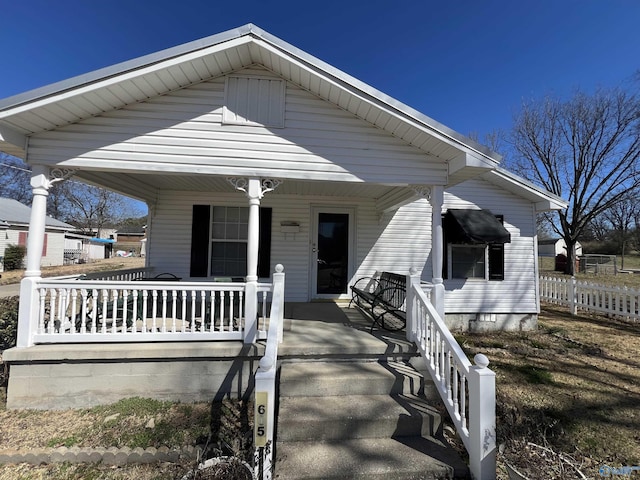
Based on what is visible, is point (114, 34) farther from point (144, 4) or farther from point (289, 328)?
point (289, 328)

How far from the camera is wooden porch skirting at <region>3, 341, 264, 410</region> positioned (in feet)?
11.9

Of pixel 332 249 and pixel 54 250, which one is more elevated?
pixel 332 249

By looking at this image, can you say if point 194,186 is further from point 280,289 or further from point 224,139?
point 280,289

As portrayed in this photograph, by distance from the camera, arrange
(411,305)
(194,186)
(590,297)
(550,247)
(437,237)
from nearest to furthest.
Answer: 1. (411,305)
2. (437,237)
3. (194,186)
4. (590,297)
5. (550,247)

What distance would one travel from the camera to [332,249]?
22.9 ft

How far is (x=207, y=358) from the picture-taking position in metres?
3.83

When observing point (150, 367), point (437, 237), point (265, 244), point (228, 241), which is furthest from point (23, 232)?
point (437, 237)

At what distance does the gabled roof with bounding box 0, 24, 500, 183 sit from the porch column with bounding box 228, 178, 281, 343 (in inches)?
56.5

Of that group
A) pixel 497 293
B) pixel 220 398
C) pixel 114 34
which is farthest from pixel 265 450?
pixel 114 34

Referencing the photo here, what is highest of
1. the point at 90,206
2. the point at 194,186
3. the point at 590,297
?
the point at 90,206

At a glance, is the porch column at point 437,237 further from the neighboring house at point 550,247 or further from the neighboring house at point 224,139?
the neighboring house at point 550,247

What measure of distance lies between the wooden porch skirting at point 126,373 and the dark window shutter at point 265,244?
2859mm

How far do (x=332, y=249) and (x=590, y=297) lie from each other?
7406mm

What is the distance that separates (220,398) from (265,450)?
1.66 metres
